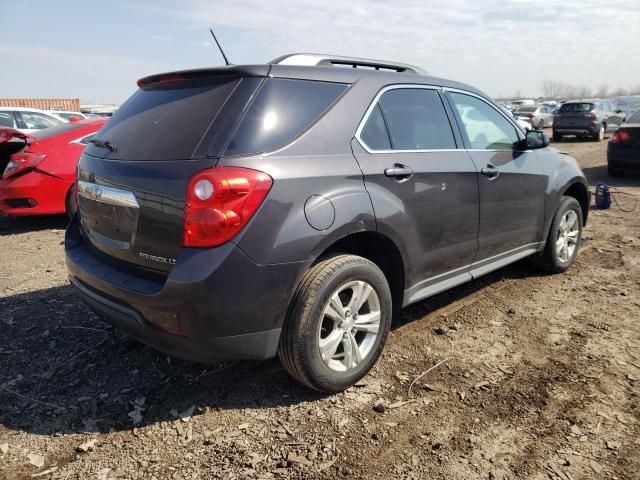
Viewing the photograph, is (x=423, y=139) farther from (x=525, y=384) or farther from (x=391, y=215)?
(x=525, y=384)

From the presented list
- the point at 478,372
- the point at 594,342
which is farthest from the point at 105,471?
the point at 594,342

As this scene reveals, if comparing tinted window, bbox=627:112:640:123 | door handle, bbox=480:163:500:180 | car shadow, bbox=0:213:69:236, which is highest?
tinted window, bbox=627:112:640:123

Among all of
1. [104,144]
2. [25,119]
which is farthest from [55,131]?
[25,119]

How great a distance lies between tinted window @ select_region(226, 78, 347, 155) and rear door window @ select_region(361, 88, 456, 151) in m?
0.35

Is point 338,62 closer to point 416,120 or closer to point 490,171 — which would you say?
point 416,120

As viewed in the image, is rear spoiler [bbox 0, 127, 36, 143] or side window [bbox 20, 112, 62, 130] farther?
side window [bbox 20, 112, 62, 130]

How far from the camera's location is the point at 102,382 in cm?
293

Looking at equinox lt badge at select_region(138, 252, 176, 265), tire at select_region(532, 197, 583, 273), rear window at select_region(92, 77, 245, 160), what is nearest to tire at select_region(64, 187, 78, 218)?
rear window at select_region(92, 77, 245, 160)

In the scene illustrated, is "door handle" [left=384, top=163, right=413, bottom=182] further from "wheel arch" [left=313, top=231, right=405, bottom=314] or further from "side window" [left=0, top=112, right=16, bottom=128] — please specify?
"side window" [left=0, top=112, right=16, bottom=128]

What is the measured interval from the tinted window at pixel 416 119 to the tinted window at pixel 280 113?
476mm

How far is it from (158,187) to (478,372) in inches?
86.2

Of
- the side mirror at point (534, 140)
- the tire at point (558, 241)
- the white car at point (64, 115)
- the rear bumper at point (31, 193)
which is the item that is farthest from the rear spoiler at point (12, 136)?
the tire at point (558, 241)

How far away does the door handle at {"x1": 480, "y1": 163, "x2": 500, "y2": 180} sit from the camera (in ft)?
11.9

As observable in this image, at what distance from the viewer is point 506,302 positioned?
4145 millimetres
